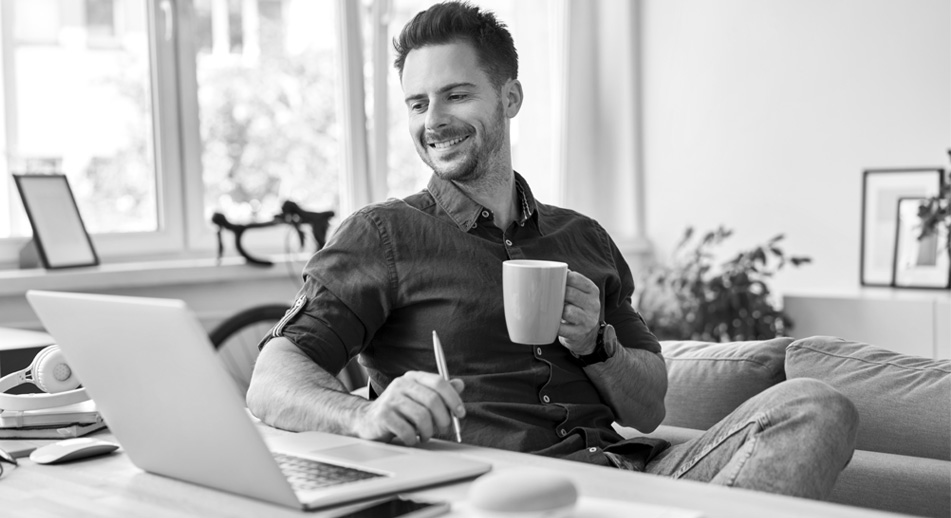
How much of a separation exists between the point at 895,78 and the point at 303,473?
11.3 ft

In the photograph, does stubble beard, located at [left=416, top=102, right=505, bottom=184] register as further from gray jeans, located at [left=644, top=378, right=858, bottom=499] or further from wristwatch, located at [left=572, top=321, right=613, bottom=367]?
gray jeans, located at [left=644, top=378, right=858, bottom=499]

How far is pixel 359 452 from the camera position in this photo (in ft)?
3.87

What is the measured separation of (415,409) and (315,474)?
0.57ft

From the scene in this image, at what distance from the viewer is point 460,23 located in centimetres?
183

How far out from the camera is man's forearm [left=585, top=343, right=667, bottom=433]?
67.2 inches

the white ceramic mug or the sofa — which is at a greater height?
the white ceramic mug

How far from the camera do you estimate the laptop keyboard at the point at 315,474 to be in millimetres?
1033

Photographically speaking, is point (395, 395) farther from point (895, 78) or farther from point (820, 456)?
point (895, 78)

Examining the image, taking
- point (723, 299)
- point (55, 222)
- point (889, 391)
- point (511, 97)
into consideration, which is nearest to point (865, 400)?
point (889, 391)

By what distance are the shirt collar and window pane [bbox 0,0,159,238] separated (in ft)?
6.84

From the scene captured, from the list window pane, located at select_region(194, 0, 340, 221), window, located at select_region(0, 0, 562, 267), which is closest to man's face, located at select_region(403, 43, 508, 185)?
window, located at select_region(0, 0, 562, 267)

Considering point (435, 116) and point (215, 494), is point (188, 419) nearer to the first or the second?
point (215, 494)

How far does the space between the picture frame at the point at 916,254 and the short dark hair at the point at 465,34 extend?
2277 millimetres

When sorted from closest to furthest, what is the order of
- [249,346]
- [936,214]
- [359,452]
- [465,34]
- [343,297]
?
[359,452], [343,297], [465,34], [936,214], [249,346]
